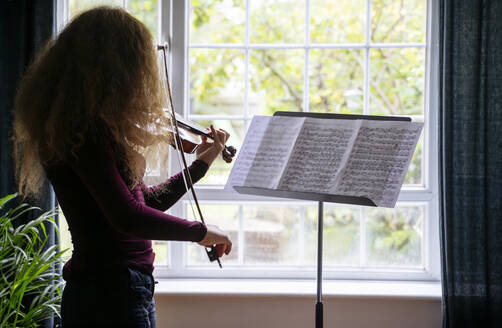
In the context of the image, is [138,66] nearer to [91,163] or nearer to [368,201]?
[91,163]

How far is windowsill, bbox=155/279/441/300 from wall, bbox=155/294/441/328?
2 cm

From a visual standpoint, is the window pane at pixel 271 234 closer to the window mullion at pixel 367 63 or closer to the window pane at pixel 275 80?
the window pane at pixel 275 80

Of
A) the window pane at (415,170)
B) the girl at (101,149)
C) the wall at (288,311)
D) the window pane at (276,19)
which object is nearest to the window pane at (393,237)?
the window pane at (415,170)

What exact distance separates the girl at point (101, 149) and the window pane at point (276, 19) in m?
1.33

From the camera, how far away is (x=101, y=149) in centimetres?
104

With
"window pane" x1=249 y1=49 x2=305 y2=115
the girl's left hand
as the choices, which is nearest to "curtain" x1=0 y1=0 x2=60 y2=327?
the girl's left hand

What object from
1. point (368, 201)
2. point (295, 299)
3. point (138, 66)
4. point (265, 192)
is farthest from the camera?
point (295, 299)

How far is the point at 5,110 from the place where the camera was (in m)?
2.03

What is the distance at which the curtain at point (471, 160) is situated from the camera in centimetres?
198

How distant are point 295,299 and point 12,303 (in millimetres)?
1110

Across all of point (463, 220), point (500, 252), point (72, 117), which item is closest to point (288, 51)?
point (463, 220)

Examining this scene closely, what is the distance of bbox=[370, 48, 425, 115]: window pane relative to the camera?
7.77 feet

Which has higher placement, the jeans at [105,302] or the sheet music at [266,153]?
the sheet music at [266,153]

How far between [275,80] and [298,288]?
1008 millimetres
